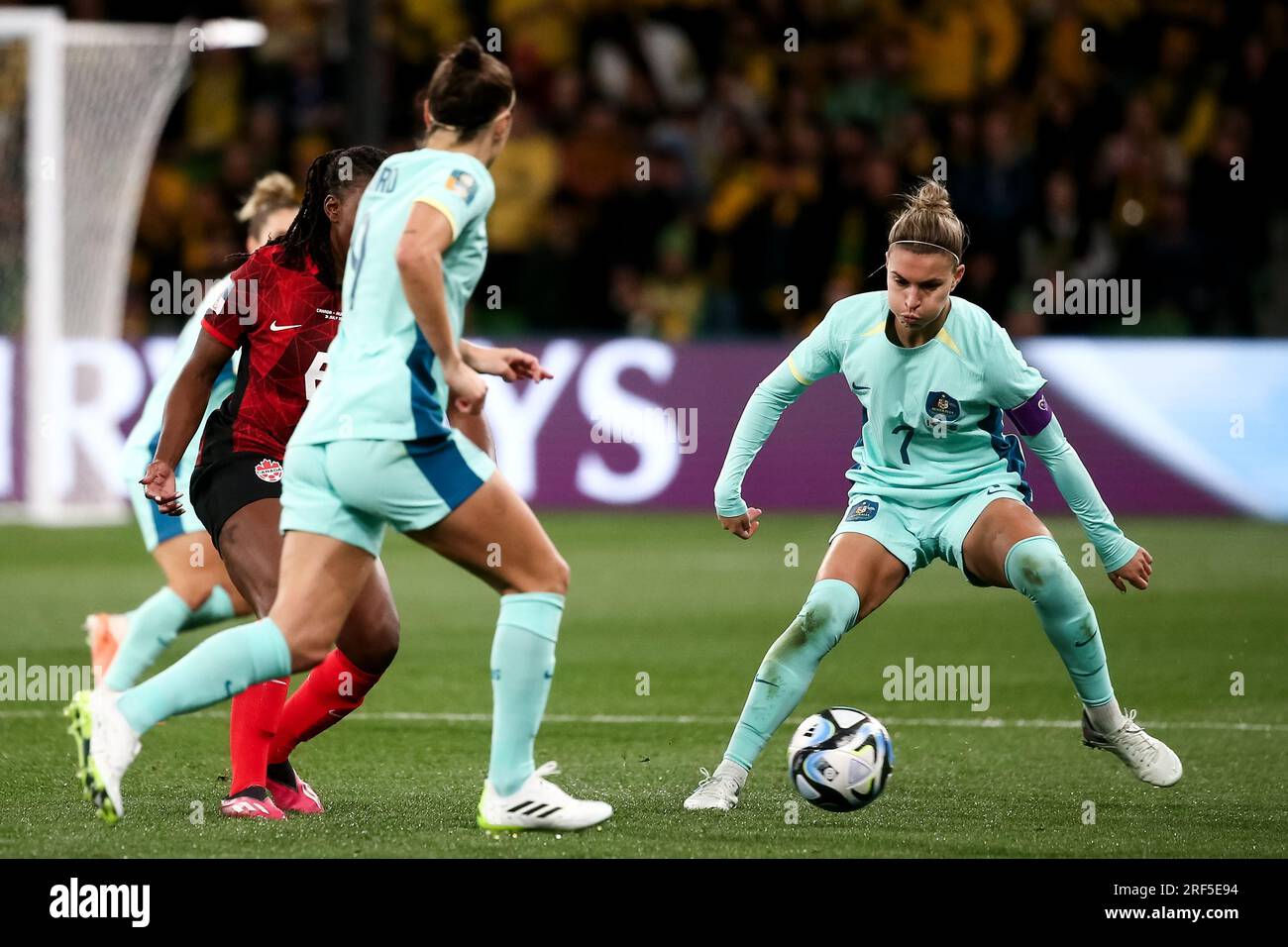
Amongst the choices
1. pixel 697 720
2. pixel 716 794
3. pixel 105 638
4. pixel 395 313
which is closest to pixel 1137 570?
pixel 716 794

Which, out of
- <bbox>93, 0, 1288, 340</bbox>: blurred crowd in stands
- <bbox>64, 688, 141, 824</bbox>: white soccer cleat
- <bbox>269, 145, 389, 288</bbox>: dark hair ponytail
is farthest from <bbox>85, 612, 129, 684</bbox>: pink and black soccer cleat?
<bbox>93, 0, 1288, 340</bbox>: blurred crowd in stands

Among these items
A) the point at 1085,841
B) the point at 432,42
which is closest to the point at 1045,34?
the point at 432,42

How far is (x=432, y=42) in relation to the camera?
730 inches

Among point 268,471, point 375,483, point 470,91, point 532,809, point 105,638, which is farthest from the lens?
point 105,638

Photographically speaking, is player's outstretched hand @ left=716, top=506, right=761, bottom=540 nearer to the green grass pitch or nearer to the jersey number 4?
the jersey number 4

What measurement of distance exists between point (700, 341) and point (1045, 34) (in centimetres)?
421

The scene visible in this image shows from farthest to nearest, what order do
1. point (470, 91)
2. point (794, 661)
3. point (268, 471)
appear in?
1. point (794, 661)
2. point (268, 471)
3. point (470, 91)

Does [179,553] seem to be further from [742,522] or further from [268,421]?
[742,522]

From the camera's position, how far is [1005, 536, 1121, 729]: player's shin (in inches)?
234

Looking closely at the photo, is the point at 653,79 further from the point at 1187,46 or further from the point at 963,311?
the point at 963,311

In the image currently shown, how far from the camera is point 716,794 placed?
233 inches

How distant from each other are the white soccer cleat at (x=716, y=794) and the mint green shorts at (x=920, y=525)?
811 mm

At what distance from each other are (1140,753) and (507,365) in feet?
8.12

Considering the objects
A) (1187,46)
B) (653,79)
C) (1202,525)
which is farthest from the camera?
(653,79)
